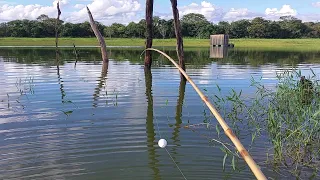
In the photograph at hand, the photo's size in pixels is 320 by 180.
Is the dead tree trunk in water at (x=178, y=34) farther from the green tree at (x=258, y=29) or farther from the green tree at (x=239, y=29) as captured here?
the green tree at (x=258, y=29)

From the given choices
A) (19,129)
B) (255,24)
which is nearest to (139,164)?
(19,129)

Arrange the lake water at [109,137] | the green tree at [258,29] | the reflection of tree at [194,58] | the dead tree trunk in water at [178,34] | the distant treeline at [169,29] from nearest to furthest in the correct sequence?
the lake water at [109,137], the dead tree trunk in water at [178,34], the reflection of tree at [194,58], the distant treeline at [169,29], the green tree at [258,29]

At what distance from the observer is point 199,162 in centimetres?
698

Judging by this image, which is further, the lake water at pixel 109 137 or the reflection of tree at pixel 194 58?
the reflection of tree at pixel 194 58

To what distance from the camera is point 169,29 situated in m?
106

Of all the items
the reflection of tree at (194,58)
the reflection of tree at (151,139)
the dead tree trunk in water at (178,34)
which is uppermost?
the dead tree trunk in water at (178,34)

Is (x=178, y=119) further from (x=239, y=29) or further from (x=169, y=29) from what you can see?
(x=239, y=29)

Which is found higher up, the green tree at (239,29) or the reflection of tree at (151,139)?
the green tree at (239,29)

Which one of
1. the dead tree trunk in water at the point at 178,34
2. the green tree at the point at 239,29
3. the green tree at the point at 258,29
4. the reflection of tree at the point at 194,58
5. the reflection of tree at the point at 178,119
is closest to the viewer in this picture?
the reflection of tree at the point at 178,119

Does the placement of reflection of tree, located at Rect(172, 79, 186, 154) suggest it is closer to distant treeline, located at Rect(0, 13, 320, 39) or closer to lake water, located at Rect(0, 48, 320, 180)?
lake water, located at Rect(0, 48, 320, 180)

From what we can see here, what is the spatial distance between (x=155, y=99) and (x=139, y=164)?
23.0 feet

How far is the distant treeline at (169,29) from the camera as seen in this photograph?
102m

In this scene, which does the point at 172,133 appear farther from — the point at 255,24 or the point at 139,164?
the point at 255,24

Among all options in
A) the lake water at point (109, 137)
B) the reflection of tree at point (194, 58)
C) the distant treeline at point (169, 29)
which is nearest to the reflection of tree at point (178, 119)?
the lake water at point (109, 137)
